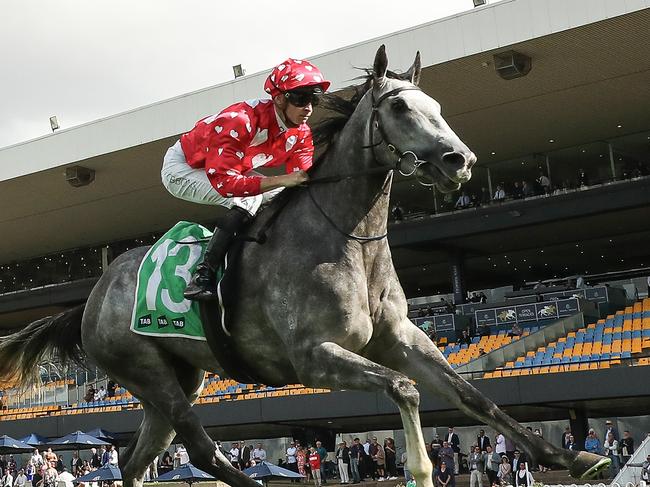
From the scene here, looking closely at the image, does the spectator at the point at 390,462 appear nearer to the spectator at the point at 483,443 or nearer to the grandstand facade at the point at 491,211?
the grandstand facade at the point at 491,211

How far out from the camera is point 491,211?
26203 mm

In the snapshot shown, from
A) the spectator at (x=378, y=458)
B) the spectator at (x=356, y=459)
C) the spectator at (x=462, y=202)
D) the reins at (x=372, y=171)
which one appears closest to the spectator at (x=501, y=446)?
the spectator at (x=378, y=458)

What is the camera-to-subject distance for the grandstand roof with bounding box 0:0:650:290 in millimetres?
20203

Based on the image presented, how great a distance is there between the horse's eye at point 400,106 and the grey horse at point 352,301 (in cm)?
1

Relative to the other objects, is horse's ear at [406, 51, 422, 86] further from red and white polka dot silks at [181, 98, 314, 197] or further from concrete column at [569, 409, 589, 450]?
concrete column at [569, 409, 589, 450]

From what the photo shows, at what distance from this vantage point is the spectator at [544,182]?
25.7 meters

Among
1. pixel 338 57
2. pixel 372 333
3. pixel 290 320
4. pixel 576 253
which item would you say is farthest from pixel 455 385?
pixel 576 253

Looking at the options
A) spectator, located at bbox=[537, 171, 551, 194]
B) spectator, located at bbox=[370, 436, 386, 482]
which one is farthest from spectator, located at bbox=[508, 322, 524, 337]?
spectator, located at bbox=[370, 436, 386, 482]

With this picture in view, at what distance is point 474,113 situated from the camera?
79.9ft

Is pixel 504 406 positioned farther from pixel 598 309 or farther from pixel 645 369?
pixel 598 309

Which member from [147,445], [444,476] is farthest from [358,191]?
[444,476]

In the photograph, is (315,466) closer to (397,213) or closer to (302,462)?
(302,462)

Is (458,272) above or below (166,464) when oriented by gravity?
above

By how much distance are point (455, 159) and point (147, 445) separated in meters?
2.75
